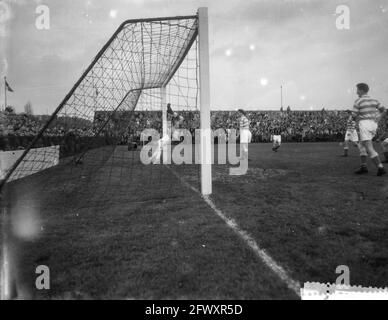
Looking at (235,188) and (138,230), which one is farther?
(235,188)

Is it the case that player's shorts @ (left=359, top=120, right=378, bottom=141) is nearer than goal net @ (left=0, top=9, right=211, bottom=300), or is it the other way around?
goal net @ (left=0, top=9, right=211, bottom=300)

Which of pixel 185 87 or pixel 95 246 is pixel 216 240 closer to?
pixel 95 246

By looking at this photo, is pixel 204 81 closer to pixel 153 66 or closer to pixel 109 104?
pixel 153 66

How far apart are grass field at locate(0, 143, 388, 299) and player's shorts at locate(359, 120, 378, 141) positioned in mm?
1506

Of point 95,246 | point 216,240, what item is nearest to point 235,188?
point 216,240

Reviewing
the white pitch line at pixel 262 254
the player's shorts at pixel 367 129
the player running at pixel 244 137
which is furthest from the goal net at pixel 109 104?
the player's shorts at pixel 367 129

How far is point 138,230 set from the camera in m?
3.22

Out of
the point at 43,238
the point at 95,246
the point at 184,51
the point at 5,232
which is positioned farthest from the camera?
Answer: the point at 184,51

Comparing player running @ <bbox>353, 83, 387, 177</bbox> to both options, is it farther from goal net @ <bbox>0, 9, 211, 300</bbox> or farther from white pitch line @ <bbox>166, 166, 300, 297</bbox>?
white pitch line @ <bbox>166, 166, 300, 297</bbox>

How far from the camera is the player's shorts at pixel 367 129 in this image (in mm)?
6438

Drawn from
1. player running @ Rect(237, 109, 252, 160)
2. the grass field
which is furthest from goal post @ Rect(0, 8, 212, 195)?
player running @ Rect(237, 109, 252, 160)

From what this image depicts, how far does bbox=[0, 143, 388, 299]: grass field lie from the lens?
6.70 feet
